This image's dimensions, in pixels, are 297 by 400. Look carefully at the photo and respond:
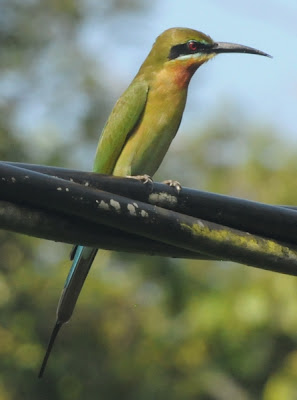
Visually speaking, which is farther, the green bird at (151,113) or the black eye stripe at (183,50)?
the black eye stripe at (183,50)

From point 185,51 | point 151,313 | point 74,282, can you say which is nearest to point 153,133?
point 185,51

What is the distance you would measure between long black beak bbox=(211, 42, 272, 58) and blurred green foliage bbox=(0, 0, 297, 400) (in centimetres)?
178

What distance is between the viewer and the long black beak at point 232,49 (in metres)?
4.02

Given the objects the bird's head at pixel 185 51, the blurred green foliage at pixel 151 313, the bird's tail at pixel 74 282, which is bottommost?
the blurred green foliage at pixel 151 313

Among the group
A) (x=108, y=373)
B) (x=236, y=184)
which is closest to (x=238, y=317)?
(x=108, y=373)

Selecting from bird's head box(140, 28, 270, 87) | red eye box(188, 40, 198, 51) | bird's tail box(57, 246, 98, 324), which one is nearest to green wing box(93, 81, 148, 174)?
bird's head box(140, 28, 270, 87)

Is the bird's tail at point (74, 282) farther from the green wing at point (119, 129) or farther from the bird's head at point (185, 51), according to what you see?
the bird's head at point (185, 51)

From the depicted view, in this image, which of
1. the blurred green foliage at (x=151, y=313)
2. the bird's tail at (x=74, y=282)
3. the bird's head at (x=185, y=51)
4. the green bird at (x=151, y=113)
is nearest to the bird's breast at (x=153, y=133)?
the green bird at (x=151, y=113)

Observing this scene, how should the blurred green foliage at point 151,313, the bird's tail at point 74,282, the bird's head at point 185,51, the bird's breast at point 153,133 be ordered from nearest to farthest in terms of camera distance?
the bird's tail at point 74,282 < the bird's breast at point 153,133 < the bird's head at point 185,51 < the blurred green foliage at point 151,313

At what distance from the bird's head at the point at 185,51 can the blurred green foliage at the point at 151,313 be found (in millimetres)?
1922

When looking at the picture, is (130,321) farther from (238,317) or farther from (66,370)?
(238,317)

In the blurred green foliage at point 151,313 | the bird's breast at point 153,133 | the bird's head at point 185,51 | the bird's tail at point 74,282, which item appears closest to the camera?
the bird's tail at point 74,282

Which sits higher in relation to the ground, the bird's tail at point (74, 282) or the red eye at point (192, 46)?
the red eye at point (192, 46)

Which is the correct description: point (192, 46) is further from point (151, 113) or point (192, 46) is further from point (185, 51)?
point (151, 113)
